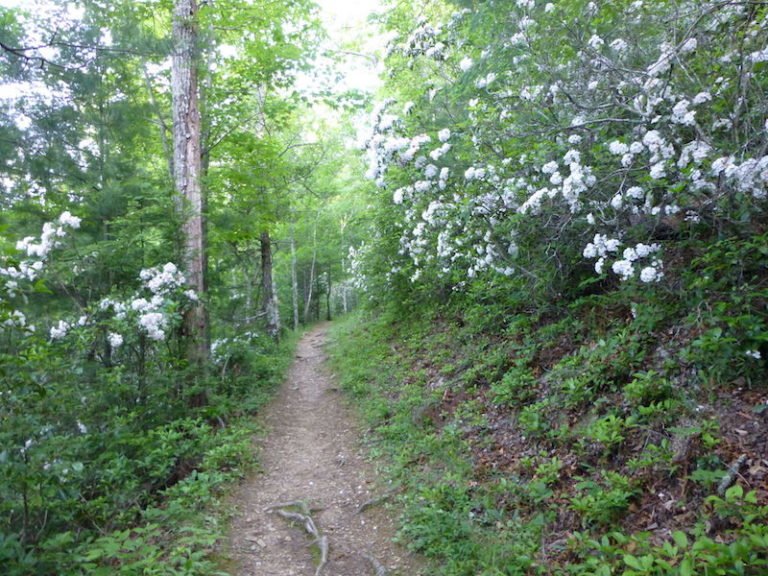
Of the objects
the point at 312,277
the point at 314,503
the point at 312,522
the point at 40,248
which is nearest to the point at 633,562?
the point at 312,522

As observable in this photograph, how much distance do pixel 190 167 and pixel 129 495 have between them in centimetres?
524

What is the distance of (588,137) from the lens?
5574 mm

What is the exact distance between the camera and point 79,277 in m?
6.91

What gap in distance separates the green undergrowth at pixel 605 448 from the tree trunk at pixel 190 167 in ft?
11.6

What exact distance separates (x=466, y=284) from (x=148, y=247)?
17.0ft

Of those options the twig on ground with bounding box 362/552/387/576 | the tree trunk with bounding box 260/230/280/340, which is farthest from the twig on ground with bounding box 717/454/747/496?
the tree trunk with bounding box 260/230/280/340

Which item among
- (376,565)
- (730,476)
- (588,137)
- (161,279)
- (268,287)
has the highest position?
(588,137)

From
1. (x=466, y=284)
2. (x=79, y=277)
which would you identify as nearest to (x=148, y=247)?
(x=79, y=277)

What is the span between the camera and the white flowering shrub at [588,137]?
4.34 meters

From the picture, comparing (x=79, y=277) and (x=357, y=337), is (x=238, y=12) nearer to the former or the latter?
(x=79, y=277)

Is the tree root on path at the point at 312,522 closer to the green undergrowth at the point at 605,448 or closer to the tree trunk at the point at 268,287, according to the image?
the green undergrowth at the point at 605,448

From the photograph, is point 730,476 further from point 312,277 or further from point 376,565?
point 312,277

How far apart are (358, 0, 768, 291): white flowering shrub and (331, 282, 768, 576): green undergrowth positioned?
2.19 ft

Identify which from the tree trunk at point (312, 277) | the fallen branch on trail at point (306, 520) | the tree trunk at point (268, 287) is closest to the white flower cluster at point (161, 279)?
the fallen branch on trail at point (306, 520)
